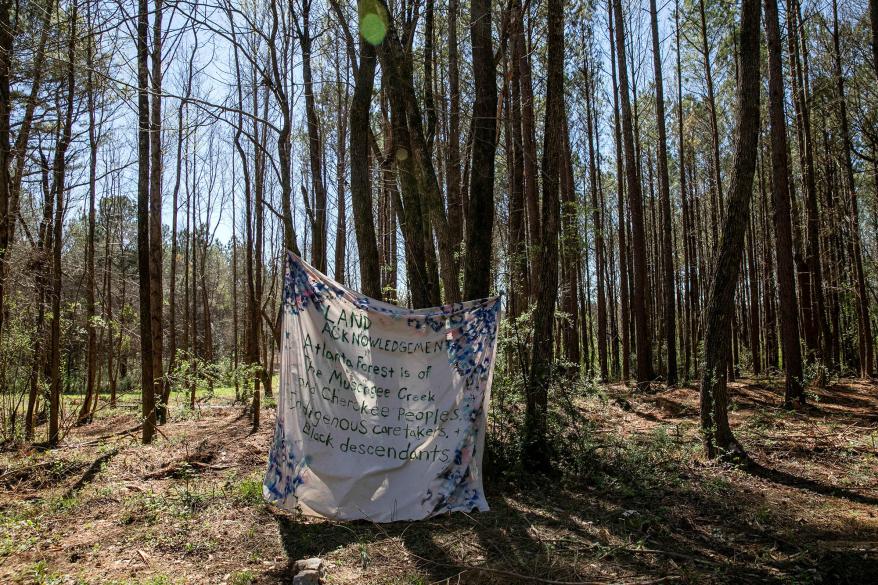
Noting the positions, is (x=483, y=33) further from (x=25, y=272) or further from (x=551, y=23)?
(x=25, y=272)

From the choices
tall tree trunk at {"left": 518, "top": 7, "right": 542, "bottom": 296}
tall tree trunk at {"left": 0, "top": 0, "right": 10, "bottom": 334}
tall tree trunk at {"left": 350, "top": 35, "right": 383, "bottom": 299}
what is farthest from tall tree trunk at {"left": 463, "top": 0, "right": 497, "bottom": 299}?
tall tree trunk at {"left": 0, "top": 0, "right": 10, "bottom": 334}

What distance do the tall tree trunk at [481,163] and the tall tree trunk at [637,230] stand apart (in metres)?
7.40

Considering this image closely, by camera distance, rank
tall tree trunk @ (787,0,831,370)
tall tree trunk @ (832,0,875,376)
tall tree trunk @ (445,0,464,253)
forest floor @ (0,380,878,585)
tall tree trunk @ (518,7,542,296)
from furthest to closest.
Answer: tall tree trunk @ (832,0,875,376) → tall tree trunk @ (787,0,831,370) → tall tree trunk @ (518,7,542,296) → tall tree trunk @ (445,0,464,253) → forest floor @ (0,380,878,585)

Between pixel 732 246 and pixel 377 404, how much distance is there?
4.55 m

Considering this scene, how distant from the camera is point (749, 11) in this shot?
6266mm

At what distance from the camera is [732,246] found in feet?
20.7

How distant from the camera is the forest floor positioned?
367 cm

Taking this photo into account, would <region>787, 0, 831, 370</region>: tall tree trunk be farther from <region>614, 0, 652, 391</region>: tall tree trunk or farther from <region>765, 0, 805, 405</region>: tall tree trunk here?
<region>614, 0, 652, 391</region>: tall tree trunk

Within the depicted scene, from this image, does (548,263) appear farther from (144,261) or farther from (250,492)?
(144,261)

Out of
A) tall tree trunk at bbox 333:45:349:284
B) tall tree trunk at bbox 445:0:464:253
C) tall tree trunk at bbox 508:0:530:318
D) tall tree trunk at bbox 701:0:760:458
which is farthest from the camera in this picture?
tall tree trunk at bbox 333:45:349:284

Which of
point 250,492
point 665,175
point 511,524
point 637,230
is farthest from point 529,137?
point 250,492

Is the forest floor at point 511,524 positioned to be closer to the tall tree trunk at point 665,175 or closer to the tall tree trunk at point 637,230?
the tall tree trunk at point 637,230

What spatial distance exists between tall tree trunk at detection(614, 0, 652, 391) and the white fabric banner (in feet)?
27.5

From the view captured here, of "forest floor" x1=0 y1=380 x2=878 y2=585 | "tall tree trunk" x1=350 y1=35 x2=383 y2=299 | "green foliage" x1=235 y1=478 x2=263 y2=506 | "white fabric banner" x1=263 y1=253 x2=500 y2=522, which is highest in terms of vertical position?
"tall tree trunk" x1=350 y1=35 x2=383 y2=299
